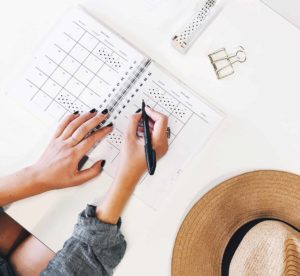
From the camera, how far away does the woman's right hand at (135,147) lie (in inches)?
30.7

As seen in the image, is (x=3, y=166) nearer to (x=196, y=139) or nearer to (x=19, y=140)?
(x=19, y=140)

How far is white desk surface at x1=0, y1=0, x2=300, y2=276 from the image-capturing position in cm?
81

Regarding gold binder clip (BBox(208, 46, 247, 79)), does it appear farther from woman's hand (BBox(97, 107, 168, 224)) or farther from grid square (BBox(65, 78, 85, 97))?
grid square (BBox(65, 78, 85, 97))

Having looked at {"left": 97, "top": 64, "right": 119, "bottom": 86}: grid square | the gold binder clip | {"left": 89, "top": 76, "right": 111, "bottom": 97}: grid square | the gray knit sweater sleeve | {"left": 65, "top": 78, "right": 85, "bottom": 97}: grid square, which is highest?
the gold binder clip

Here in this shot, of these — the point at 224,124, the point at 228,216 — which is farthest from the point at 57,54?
the point at 228,216

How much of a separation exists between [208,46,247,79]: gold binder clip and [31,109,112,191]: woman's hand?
25cm

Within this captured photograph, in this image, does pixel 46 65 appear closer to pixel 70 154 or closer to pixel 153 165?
pixel 70 154

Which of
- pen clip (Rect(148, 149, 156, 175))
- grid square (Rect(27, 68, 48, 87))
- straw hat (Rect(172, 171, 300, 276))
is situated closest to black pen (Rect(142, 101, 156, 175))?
pen clip (Rect(148, 149, 156, 175))

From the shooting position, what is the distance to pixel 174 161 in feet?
2.64

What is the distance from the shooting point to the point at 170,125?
0.81 metres

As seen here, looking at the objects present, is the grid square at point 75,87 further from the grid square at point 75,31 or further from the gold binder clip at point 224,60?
the gold binder clip at point 224,60

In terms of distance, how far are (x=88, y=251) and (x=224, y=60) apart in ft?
1.56

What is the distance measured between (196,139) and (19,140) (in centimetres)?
37

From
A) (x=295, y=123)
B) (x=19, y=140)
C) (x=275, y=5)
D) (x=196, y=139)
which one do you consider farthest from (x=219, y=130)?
(x=19, y=140)
